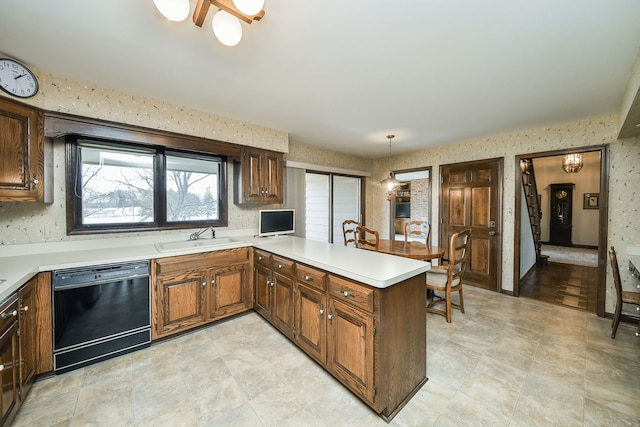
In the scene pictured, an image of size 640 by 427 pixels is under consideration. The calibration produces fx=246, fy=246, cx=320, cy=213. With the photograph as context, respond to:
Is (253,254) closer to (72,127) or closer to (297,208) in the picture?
(297,208)

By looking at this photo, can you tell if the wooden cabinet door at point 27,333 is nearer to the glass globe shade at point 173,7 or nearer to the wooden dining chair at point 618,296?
the glass globe shade at point 173,7

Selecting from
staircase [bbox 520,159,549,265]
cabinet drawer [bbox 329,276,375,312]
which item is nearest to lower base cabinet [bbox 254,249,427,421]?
cabinet drawer [bbox 329,276,375,312]

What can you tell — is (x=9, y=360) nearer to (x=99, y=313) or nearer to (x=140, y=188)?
(x=99, y=313)

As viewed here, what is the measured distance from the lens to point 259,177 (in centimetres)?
340

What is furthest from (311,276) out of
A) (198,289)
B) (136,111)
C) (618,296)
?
(618,296)

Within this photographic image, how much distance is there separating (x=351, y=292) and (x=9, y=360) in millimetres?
2079

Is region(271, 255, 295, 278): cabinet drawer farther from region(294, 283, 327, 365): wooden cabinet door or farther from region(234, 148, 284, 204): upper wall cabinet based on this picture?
region(234, 148, 284, 204): upper wall cabinet

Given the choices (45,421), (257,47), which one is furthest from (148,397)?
(257,47)

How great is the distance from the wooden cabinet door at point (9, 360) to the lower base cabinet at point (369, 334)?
179 cm

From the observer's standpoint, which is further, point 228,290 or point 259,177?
point 259,177

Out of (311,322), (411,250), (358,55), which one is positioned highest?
(358,55)

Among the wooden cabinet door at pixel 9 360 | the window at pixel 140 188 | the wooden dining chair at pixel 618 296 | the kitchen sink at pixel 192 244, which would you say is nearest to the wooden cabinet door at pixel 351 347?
the kitchen sink at pixel 192 244

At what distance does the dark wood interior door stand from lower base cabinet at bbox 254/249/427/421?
99.3 inches

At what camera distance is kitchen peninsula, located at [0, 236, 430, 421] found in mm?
1536
